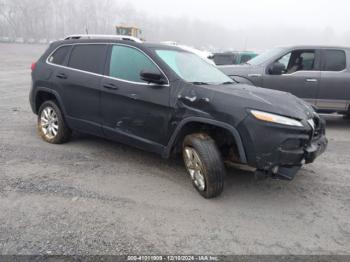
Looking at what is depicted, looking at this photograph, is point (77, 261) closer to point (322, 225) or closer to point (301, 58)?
point (322, 225)

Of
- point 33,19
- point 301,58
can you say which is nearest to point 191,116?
point 301,58

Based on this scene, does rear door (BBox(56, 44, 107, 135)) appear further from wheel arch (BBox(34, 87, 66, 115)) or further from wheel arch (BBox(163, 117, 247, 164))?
wheel arch (BBox(163, 117, 247, 164))

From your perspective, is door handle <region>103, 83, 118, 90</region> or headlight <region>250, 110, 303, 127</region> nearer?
headlight <region>250, 110, 303, 127</region>

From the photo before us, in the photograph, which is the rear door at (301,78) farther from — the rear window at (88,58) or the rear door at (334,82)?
the rear window at (88,58)

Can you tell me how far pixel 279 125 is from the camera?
3258mm

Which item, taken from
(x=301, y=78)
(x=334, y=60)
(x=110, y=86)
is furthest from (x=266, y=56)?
(x=110, y=86)

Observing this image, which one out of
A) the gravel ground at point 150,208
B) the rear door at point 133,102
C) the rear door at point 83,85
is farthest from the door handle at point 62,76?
the gravel ground at point 150,208

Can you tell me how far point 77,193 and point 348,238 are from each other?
2764 mm

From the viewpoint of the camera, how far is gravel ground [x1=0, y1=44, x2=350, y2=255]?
113 inches

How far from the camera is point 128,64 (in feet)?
14.2

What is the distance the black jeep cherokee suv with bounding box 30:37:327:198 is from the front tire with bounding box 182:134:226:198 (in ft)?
0.03

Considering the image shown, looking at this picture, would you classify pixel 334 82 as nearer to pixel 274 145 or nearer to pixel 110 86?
pixel 274 145

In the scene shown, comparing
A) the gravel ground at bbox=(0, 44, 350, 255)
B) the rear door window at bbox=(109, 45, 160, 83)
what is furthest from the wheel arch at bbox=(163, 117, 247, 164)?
the rear door window at bbox=(109, 45, 160, 83)

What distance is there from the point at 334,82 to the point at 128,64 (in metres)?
4.78
